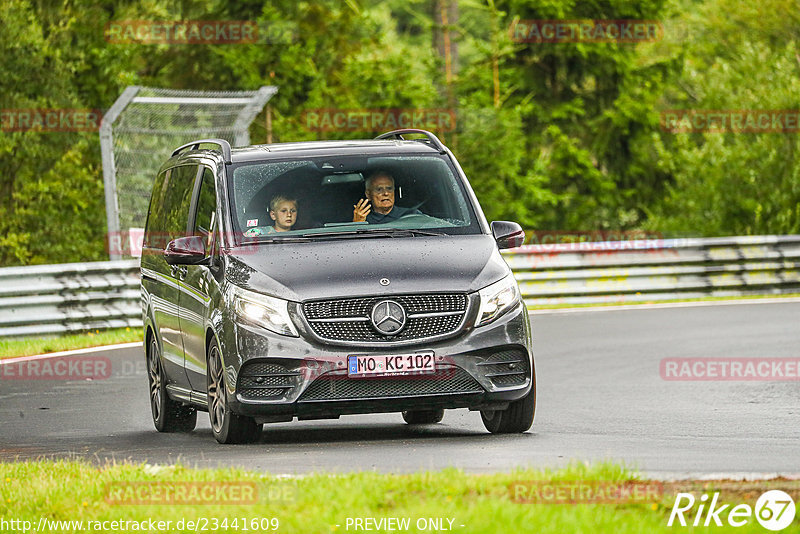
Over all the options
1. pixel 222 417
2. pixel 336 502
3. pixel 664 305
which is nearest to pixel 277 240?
pixel 222 417

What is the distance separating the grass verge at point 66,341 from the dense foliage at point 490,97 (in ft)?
42.7

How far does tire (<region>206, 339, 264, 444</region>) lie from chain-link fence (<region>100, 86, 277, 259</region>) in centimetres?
1085

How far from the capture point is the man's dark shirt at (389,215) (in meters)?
10.5

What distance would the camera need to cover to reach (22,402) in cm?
1403

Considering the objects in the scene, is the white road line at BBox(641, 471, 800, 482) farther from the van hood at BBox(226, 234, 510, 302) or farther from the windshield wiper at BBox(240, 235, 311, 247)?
the windshield wiper at BBox(240, 235, 311, 247)

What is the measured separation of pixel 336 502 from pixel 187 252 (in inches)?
160

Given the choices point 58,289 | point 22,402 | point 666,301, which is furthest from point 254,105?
point 22,402

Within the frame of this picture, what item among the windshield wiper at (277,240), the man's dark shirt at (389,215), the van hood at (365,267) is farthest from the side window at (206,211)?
the man's dark shirt at (389,215)

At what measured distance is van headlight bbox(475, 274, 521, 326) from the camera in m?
9.75

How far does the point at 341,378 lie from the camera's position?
31.4 ft

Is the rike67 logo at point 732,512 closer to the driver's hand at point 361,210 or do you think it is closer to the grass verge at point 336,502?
the grass verge at point 336,502

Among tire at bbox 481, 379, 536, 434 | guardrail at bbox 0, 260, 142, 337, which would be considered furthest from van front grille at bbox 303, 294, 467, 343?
guardrail at bbox 0, 260, 142, 337

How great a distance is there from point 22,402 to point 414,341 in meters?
5.60

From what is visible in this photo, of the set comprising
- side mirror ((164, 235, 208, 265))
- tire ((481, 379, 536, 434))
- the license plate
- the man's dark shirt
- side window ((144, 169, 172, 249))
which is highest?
the man's dark shirt
